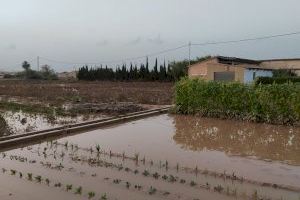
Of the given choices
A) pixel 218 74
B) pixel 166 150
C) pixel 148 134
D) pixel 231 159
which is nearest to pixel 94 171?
pixel 166 150

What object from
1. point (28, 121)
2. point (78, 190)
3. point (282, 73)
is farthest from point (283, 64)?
point (78, 190)

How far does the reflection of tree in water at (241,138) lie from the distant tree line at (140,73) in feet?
124

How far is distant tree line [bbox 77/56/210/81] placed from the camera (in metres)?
56.6

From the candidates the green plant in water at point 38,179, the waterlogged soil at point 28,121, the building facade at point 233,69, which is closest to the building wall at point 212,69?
the building facade at point 233,69

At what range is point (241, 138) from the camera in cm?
1195

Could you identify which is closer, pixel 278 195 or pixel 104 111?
pixel 278 195

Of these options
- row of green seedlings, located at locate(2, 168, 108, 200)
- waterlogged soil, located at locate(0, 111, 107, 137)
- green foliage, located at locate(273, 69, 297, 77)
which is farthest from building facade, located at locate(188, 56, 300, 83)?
row of green seedlings, located at locate(2, 168, 108, 200)

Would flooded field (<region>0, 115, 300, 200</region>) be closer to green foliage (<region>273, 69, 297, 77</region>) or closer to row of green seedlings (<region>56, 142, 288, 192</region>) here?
row of green seedlings (<region>56, 142, 288, 192</region>)

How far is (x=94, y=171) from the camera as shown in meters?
7.67

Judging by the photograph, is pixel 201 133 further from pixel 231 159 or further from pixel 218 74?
pixel 218 74

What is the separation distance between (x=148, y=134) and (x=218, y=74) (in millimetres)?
23368

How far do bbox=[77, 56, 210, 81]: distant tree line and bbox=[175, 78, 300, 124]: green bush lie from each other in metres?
34.9

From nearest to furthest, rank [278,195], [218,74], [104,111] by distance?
[278,195]
[104,111]
[218,74]

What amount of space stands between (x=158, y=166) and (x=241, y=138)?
4631mm
